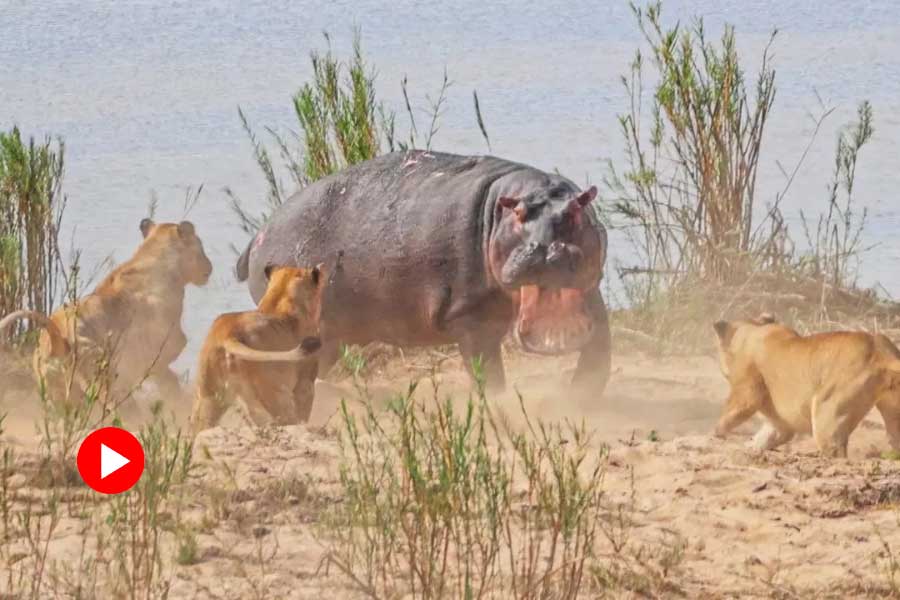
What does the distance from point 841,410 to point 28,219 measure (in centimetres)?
570

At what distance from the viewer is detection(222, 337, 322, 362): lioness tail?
360 inches

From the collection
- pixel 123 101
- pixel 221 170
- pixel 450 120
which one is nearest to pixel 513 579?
pixel 221 170

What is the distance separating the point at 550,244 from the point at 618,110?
785cm

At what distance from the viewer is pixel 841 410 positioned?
9055 mm

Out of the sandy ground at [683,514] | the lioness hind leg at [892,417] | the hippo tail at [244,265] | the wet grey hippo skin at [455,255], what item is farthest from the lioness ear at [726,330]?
the hippo tail at [244,265]

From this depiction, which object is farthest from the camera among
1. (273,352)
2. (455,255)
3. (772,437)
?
(455,255)

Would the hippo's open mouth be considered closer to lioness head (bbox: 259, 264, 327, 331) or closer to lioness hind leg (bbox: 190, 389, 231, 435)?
lioness head (bbox: 259, 264, 327, 331)

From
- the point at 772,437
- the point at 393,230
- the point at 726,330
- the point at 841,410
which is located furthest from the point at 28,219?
the point at 841,410

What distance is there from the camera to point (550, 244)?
10.9 metres

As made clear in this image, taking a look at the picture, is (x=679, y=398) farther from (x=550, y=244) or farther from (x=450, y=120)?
(x=450, y=120)

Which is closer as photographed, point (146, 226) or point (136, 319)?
point (136, 319)

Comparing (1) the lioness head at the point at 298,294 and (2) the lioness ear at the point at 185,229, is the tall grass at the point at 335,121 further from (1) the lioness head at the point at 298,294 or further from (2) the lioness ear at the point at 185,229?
(1) the lioness head at the point at 298,294

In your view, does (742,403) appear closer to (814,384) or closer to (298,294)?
(814,384)

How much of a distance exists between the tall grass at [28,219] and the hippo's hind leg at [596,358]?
134 inches
